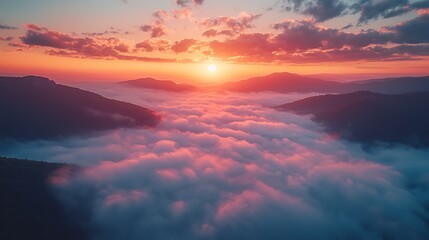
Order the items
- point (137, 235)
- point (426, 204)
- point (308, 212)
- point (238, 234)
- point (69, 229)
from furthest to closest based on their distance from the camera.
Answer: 1. point (426, 204)
2. point (308, 212)
3. point (238, 234)
4. point (137, 235)
5. point (69, 229)

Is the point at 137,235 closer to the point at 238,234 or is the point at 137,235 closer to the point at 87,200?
the point at 87,200

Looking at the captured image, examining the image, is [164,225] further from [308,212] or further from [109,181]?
[308,212]

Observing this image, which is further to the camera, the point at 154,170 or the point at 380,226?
the point at 154,170

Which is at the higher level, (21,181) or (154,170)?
(21,181)

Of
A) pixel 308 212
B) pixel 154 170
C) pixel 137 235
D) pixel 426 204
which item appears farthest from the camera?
pixel 154 170

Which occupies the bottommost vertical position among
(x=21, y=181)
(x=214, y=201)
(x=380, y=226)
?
(x=380, y=226)

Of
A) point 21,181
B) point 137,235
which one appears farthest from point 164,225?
point 21,181

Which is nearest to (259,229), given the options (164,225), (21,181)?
(164,225)
